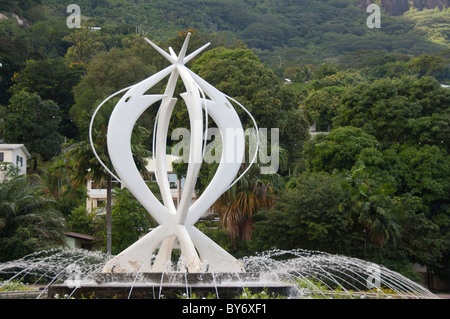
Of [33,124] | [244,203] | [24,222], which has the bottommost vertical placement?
[24,222]

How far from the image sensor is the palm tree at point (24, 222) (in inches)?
1069

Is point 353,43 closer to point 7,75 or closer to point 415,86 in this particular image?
point 7,75

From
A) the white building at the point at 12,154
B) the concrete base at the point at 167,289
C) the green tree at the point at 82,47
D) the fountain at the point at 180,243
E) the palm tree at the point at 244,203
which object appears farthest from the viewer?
the green tree at the point at 82,47

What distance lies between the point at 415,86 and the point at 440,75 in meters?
42.3

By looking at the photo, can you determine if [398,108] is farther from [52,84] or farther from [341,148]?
[52,84]

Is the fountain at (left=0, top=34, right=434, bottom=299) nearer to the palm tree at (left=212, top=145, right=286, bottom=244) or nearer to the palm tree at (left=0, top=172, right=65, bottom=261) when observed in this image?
the palm tree at (left=0, top=172, right=65, bottom=261)

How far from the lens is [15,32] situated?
6894 cm

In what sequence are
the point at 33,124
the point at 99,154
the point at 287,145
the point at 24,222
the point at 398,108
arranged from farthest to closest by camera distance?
the point at 33,124 → the point at 287,145 → the point at 398,108 → the point at 24,222 → the point at 99,154

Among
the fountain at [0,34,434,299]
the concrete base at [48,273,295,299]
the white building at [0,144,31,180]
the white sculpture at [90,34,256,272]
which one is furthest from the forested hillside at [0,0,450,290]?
the concrete base at [48,273,295,299]

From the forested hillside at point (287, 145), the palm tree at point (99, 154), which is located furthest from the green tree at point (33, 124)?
the palm tree at point (99, 154)

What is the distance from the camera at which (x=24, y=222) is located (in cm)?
2841

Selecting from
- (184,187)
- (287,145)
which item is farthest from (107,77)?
(184,187)

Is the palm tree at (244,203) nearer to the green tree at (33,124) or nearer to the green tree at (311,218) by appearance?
the green tree at (311,218)

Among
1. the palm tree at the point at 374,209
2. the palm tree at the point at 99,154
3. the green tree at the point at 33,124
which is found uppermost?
the green tree at the point at 33,124
